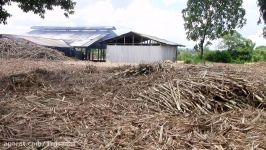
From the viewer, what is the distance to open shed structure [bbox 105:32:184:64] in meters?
32.6

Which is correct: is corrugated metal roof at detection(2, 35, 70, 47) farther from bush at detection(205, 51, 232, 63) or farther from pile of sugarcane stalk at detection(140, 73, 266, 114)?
pile of sugarcane stalk at detection(140, 73, 266, 114)

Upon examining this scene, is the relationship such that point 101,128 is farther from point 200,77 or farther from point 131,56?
point 131,56

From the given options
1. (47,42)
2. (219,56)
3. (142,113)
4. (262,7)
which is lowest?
(142,113)

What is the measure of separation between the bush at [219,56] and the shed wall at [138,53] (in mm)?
4223

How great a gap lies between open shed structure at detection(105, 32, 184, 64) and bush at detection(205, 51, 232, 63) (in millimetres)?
4093

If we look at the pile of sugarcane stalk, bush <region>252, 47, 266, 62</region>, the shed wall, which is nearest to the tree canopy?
bush <region>252, 47, 266, 62</region>

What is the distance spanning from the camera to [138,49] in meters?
33.4

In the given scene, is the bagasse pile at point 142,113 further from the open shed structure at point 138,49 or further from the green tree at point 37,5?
the open shed structure at point 138,49

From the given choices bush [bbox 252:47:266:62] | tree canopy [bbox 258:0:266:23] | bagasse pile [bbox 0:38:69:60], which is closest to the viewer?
tree canopy [bbox 258:0:266:23]

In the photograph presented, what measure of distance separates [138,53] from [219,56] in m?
8.35

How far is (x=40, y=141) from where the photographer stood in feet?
13.9

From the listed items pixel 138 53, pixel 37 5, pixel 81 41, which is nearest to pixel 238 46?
pixel 138 53

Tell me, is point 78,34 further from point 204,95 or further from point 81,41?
point 204,95

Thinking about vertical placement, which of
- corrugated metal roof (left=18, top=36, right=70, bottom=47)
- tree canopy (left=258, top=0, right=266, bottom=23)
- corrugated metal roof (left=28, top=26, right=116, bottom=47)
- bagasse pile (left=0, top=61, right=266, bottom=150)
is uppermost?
tree canopy (left=258, top=0, right=266, bottom=23)
